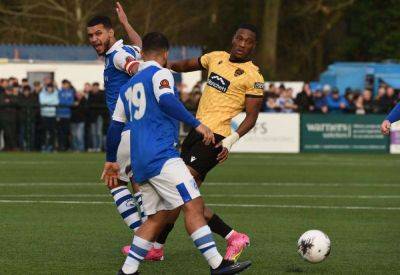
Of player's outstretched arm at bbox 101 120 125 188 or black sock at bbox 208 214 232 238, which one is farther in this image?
black sock at bbox 208 214 232 238

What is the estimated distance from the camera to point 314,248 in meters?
10.3

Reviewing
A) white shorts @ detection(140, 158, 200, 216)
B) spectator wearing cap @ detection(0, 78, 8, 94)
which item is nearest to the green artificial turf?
white shorts @ detection(140, 158, 200, 216)

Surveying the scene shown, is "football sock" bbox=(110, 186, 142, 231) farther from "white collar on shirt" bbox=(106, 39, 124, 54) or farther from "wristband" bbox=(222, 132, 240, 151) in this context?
"white collar on shirt" bbox=(106, 39, 124, 54)

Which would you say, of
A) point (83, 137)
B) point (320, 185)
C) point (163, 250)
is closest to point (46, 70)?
point (83, 137)

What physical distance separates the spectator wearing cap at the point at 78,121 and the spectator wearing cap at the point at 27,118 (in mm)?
1062

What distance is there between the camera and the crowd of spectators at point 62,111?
29906 millimetres

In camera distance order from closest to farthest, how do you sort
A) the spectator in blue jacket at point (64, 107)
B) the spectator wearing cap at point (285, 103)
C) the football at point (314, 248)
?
the football at point (314, 248) < the spectator in blue jacket at point (64, 107) < the spectator wearing cap at point (285, 103)

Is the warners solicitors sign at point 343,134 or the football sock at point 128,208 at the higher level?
the football sock at point 128,208

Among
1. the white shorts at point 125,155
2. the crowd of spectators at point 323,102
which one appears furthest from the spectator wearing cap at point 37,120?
the white shorts at point 125,155

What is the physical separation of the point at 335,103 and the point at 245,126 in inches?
838

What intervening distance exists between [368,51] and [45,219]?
46.0m

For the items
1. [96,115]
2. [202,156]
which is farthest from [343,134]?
[202,156]

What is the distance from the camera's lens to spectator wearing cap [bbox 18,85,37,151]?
29784mm

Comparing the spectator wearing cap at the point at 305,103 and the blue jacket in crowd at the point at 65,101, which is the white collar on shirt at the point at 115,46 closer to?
the blue jacket in crowd at the point at 65,101
